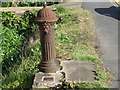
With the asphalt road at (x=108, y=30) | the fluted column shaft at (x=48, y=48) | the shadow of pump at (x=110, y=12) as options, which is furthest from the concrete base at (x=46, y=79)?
the shadow of pump at (x=110, y=12)

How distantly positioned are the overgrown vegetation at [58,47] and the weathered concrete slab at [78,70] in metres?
0.17

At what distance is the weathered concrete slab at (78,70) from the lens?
6.35 metres

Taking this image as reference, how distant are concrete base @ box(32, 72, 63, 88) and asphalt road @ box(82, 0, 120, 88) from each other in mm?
1035

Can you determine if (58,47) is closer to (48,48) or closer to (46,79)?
(48,48)

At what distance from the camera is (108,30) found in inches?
482

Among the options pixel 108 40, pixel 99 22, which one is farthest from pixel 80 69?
pixel 99 22

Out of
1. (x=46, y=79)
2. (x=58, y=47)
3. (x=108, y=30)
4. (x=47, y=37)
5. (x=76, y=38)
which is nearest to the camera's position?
(x=46, y=79)

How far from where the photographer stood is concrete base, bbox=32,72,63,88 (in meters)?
6.01

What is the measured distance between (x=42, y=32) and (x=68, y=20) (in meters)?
6.14

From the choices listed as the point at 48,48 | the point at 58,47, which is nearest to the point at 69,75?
the point at 48,48

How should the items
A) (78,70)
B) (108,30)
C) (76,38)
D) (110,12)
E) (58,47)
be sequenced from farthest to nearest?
(110,12), (108,30), (76,38), (58,47), (78,70)

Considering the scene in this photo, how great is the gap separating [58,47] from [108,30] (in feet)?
12.6

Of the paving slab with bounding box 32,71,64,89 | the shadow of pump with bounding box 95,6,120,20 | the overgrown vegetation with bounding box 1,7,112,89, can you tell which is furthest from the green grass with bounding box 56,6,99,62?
the shadow of pump with bounding box 95,6,120,20

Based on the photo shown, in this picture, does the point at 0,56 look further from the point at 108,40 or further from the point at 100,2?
the point at 100,2
